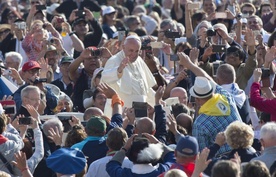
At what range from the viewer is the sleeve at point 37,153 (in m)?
11.5

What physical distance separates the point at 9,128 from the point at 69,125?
1.49 m

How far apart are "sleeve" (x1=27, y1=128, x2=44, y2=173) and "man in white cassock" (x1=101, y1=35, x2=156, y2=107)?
2.73 meters

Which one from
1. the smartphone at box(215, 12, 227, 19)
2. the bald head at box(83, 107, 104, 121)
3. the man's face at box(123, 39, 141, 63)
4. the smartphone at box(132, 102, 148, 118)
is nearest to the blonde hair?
the smartphone at box(132, 102, 148, 118)

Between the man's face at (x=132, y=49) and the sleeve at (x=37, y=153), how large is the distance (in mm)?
2874

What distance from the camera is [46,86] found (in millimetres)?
15266

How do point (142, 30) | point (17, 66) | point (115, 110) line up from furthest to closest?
point (142, 30) < point (17, 66) < point (115, 110)

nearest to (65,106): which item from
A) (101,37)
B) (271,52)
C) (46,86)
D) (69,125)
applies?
(46,86)

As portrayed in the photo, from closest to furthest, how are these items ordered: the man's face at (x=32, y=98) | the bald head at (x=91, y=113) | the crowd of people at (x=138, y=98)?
1. the crowd of people at (x=138, y=98)
2. the bald head at (x=91, y=113)
3. the man's face at (x=32, y=98)

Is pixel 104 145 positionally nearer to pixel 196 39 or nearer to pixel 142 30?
pixel 196 39

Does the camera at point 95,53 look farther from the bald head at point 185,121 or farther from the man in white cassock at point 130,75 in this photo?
the bald head at point 185,121

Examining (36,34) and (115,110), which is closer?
(115,110)

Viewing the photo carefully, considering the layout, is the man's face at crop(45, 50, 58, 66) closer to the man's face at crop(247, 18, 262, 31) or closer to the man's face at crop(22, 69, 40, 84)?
the man's face at crop(22, 69, 40, 84)

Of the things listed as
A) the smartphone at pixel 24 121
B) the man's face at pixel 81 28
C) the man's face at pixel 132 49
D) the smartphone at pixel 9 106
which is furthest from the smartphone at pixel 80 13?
the smartphone at pixel 24 121

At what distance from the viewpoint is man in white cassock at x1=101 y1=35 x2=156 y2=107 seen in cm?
1445
